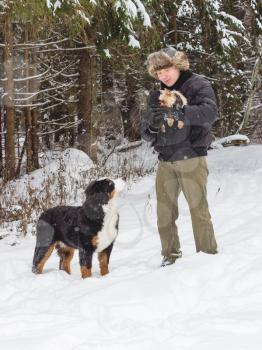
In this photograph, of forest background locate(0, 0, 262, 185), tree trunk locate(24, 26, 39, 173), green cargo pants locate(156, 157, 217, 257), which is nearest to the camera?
green cargo pants locate(156, 157, 217, 257)

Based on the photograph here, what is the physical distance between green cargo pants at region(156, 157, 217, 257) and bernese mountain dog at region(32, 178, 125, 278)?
1.99 ft

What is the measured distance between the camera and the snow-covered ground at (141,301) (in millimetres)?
3416

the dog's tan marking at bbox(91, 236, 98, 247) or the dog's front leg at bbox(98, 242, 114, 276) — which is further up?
the dog's tan marking at bbox(91, 236, 98, 247)

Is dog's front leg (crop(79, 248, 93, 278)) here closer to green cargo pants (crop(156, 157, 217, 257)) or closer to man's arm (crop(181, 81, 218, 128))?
green cargo pants (crop(156, 157, 217, 257))

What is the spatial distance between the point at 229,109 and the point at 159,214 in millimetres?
15770

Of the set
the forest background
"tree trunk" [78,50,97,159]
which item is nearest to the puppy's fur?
the forest background

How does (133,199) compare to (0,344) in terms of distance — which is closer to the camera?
(0,344)

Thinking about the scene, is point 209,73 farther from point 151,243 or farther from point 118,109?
point 151,243

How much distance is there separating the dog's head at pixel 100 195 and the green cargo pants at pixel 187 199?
572 mm

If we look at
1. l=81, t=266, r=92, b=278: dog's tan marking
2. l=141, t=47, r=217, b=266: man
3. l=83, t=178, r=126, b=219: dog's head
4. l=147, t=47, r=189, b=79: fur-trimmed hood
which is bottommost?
l=81, t=266, r=92, b=278: dog's tan marking

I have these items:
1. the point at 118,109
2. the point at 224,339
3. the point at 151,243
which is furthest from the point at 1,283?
the point at 118,109

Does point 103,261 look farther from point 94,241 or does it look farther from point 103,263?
point 94,241

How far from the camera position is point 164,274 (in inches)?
188

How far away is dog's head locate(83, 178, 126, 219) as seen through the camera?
5.52 meters
